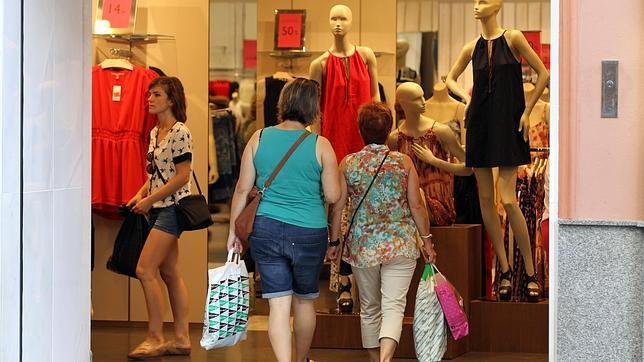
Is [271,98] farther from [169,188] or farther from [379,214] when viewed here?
[379,214]

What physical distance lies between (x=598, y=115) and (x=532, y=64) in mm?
2892

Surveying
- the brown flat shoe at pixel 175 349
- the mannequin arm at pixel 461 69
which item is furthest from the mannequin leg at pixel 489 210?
the brown flat shoe at pixel 175 349

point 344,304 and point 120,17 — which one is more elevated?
point 120,17

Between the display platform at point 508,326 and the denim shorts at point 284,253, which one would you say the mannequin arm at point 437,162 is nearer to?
the display platform at point 508,326

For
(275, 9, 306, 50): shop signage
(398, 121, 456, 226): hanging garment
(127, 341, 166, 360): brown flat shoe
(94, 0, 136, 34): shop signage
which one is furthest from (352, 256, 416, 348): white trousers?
(94, 0, 136, 34): shop signage

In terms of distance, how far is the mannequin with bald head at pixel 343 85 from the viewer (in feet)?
27.4

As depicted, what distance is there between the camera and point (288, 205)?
6027mm

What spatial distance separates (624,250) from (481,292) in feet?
11.6

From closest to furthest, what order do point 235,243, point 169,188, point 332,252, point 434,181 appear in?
point 235,243, point 332,252, point 169,188, point 434,181

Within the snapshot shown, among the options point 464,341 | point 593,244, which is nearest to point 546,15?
point 464,341

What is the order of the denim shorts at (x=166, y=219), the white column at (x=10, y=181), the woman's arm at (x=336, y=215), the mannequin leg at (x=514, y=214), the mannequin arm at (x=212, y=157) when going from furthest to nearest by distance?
the mannequin arm at (x=212, y=157) → the mannequin leg at (x=514, y=214) → the denim shorts at (x=166, y=219) → the woman's arm at (x=336, y=215) → the white column at (x=10, y=181)

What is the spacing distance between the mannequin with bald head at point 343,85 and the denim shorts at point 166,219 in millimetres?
1289

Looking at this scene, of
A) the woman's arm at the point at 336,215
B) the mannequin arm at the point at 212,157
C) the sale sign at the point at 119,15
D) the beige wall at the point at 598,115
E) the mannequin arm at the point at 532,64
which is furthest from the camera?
the mannequin arm at the point at 212,157

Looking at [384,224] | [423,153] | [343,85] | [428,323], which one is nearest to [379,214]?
[384,224]
